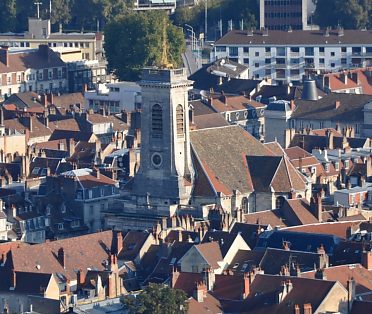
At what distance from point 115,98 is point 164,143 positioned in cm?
4372

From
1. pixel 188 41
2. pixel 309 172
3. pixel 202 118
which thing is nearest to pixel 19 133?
pixel 202 118

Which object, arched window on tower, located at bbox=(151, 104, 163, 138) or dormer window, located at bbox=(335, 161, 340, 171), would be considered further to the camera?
dormer window, located at bbox=(335, 161, 340, 171)

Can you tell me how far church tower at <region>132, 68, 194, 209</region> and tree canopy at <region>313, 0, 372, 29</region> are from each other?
260 ft

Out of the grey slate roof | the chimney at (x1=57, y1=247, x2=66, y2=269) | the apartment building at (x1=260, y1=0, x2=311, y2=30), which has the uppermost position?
the apartment building at (x1=260, y1=0, x2=311, y2=30)

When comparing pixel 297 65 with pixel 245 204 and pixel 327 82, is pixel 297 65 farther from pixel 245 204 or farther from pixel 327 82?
pixel 245 204

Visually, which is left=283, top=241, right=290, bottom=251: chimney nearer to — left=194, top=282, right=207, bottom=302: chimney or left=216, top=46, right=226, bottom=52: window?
left=194, top=282, right=207, bottom=302: chimney

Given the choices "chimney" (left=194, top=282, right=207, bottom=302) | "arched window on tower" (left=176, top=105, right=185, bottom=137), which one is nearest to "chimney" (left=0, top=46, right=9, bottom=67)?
"arched window on tower" (left=176, top=105, right=185, bottom=137)

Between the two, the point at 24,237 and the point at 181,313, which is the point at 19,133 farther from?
the point at 181,313

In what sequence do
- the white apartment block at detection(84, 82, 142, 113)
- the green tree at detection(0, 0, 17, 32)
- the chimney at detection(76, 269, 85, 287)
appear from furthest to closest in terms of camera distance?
the green tree at detection(0, 0, 17, 32)
the white apartment block at detection(84, 82, 142, 113)
the chimney at detection(76, 269, 85, 287)

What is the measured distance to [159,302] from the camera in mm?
86000

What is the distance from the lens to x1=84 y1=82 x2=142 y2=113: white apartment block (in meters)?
150

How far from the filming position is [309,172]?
11825 cm

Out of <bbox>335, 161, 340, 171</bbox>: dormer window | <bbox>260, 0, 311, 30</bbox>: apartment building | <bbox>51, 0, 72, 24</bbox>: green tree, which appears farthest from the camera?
<bbox>51, 0, 72, 24</bbox>: green tree

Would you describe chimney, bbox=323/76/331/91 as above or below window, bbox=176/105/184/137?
below
